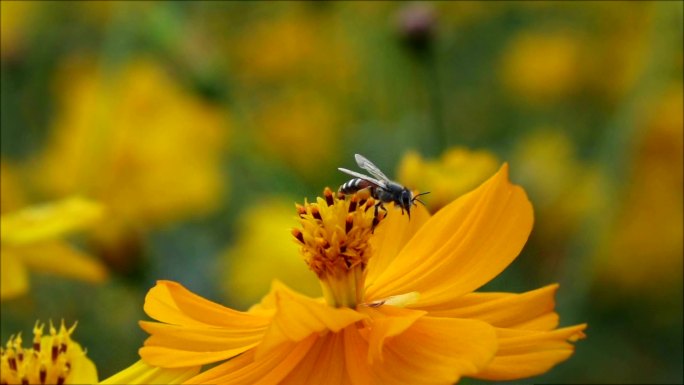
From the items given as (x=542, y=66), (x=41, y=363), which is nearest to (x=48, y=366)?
(x=41, y=363)

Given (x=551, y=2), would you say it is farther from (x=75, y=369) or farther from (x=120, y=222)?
(x=75, y=369)

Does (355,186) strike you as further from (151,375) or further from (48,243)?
(48,243)

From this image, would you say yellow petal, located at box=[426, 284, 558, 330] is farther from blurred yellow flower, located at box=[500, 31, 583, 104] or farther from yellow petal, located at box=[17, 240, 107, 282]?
blurred yellow flower, located at box=[500, 31, 583, 104]

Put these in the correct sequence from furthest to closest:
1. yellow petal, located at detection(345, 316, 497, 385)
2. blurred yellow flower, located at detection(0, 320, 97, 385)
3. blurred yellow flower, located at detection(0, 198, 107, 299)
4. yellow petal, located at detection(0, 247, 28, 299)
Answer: blurred yellow flower, located at detection(0, 198, 107, 299), yellow petal, located at detection(0, 247, 28, 299), blurred yellow flower, located at detection(0, 320, 97, 385), yellow petal, located at detection(345, 316, 497, 385)

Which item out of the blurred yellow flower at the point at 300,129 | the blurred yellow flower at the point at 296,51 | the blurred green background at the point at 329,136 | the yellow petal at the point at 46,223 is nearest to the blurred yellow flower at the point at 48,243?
the yellow petal at the point at 46,223

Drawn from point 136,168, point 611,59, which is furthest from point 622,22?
point 136,168

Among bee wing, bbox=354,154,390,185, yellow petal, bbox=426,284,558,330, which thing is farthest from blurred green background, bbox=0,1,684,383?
yellow petal, bbox=426,284,558,330
